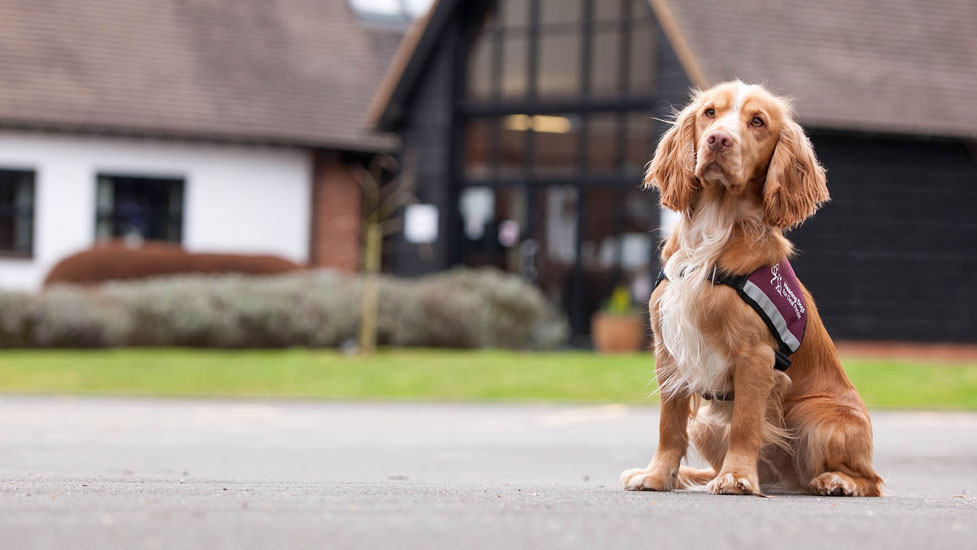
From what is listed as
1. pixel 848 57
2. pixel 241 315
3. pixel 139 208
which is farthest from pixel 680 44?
pixel 139 208

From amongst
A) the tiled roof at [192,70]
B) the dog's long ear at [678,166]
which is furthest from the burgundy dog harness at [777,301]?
the tiled roof at [192,70]

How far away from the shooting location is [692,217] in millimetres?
6410

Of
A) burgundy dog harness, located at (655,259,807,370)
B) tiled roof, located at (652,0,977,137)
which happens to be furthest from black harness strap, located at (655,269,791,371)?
tiled roof, located at (652,0,977,137)

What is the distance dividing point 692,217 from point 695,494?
4.15 ft

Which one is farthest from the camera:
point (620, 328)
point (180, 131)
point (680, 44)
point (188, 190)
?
point (188, 190)

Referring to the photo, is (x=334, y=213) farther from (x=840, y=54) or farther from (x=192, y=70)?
(x=840, y=54)

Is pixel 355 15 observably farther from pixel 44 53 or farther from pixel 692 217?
pixel 692 217

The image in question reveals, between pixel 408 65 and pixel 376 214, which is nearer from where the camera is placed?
pixel 376 214

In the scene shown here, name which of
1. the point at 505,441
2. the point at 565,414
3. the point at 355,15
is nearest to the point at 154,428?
the point at 505,441

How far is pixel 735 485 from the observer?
6.01 m

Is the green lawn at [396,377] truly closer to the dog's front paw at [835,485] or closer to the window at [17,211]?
the window at [17,211]

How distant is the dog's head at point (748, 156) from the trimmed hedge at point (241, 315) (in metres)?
15.1

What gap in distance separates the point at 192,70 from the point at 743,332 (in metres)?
24.1

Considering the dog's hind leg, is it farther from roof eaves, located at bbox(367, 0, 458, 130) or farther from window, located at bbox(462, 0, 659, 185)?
roof eaves, located at bbox(367, 0, 458, 130)
